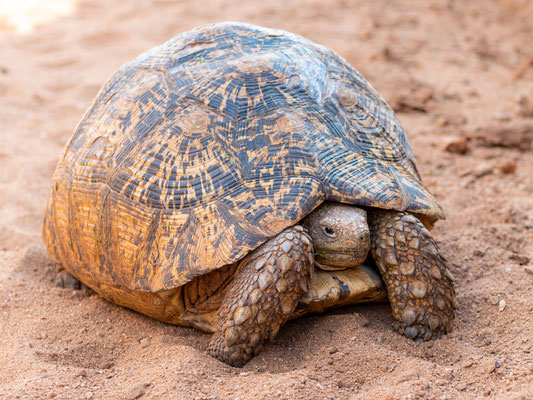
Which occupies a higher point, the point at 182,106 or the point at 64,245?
the point at 182,106

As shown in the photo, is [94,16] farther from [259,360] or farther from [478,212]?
[259,360]

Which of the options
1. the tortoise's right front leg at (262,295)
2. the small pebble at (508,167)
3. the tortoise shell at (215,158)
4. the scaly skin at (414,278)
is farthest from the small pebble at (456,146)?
the tortoise's right front leg at (262,295)

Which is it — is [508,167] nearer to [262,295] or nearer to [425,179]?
[425,179]

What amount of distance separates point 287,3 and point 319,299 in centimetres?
675

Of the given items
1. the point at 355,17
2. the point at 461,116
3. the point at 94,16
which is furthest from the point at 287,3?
the point at 461,116

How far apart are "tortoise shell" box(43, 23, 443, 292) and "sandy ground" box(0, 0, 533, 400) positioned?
15.7 inches

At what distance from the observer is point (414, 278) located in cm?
299

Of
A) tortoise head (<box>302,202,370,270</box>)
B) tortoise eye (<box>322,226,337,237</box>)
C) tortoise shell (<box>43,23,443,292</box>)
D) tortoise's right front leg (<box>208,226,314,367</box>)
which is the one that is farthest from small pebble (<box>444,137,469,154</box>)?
tortoise's right front leg (<box>208,226,314,367</box>)

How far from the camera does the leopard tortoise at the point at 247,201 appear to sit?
2.83m

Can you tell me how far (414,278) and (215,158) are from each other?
111cm

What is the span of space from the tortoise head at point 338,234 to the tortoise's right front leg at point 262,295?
132 mm

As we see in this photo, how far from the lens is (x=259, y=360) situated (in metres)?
2.88

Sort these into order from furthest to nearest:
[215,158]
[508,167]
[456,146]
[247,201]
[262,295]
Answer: [456,146] → [508,167] → [215,158] → [247,201] → [262,295]

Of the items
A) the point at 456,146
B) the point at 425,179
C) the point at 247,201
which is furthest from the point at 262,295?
the point at 456,146
